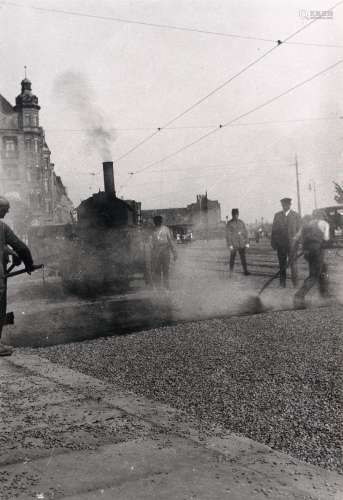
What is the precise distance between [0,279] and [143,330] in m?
2.04

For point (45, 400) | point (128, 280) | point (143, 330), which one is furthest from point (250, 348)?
point (128, 280)

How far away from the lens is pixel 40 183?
70.4 metres

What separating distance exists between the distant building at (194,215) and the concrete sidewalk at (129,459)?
222 feet

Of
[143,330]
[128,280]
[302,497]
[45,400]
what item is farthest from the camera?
[128,280]

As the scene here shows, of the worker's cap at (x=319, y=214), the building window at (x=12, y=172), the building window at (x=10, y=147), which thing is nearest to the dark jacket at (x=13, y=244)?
the worker's cap at (x=319, y=214)

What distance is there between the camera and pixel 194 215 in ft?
263

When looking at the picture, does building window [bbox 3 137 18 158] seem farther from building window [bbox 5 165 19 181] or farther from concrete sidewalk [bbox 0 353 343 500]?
concrete sidewalk [bbox 0 353 343 500]

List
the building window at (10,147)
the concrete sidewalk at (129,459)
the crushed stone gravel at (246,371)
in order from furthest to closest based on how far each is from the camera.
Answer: the building window at (10,147), the crushed stone gravel at (246,371), the concrete sidewalk at (129,459)

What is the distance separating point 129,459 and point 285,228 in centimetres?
967

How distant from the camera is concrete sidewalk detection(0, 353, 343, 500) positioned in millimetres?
2748

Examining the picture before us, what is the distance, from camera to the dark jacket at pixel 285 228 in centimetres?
1224

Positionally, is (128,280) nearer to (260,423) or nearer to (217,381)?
(217,381)

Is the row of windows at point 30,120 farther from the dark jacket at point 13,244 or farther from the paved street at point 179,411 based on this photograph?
the dark jacket at point 13,244

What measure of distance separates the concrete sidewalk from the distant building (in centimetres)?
6781
